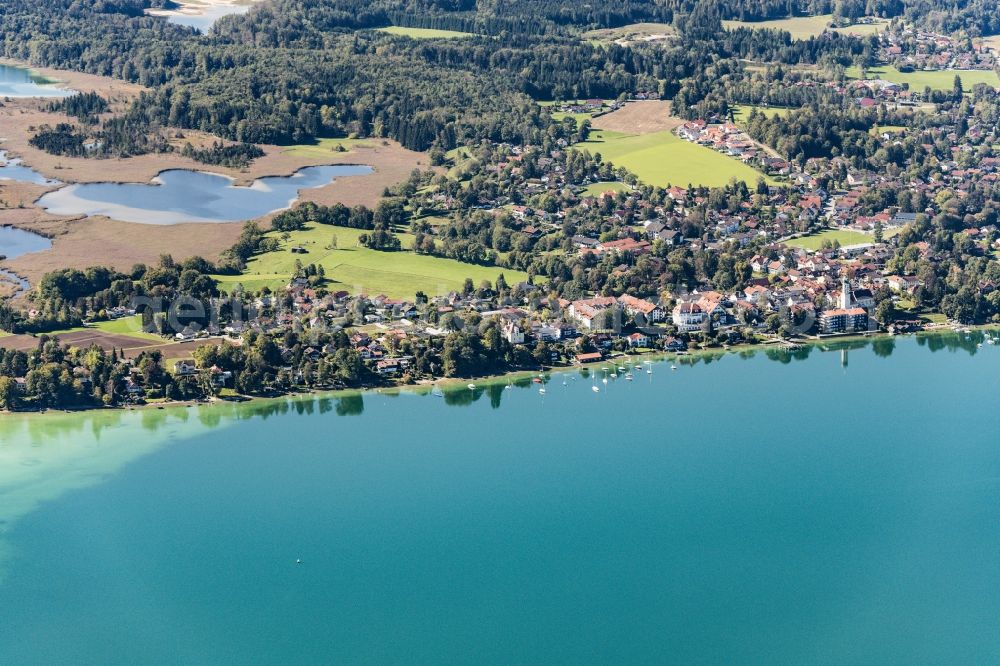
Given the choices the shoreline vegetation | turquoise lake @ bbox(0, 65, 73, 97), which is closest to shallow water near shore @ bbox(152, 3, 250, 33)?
turquoise lake @ bbox(0, 65, 73, 97)

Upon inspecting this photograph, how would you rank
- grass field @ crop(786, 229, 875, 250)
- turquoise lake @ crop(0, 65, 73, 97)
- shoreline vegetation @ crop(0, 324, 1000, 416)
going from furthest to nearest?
turquoise lake @ crop(0, 65, 73, 97)
grass field @ crop(786, 229, 875, 250)
shoreline vegetation @ crop(0, 324, 1000, 416)

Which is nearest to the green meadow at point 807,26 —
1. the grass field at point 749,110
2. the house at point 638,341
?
the grass field at point 749,110

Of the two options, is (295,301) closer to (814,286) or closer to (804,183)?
(814,286)

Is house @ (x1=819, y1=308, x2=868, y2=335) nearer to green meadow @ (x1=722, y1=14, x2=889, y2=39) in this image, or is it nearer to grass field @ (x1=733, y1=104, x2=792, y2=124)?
grass field @ (x1=733, y1=104, x2=792, y2=124)

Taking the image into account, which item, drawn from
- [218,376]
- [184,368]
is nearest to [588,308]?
[218,376]

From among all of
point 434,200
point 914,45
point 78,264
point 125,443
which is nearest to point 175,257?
point 78,264

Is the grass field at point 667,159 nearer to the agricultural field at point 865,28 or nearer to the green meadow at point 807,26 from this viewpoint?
the green meadow at point 807,26

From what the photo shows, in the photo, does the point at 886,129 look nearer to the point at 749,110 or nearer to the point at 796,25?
the point at 749,110
